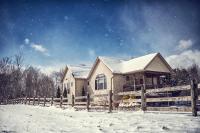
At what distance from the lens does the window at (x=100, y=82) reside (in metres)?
22.9

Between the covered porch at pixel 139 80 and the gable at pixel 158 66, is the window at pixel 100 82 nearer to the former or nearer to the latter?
the covered porch at pixel 139 80

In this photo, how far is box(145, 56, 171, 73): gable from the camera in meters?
20.9

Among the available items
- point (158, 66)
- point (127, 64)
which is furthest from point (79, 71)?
point (158, 66)

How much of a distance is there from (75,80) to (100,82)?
3.98m

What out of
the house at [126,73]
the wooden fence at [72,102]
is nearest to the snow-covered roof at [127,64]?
the house at [126,73]

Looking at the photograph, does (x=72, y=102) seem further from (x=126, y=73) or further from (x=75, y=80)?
(x=75, y=80)

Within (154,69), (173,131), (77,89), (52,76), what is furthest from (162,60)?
(52,76)

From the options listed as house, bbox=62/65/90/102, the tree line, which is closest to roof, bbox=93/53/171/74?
house, bbox=62/65/90/102

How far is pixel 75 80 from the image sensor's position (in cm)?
2630

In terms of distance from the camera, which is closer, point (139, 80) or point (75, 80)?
point (139, 80)

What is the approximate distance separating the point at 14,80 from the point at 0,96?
167 inches

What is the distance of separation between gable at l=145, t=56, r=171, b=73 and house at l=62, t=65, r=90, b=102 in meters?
8.52

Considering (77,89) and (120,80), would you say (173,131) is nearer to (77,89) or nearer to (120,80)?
(120,80)

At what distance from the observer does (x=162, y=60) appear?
2198 cm
